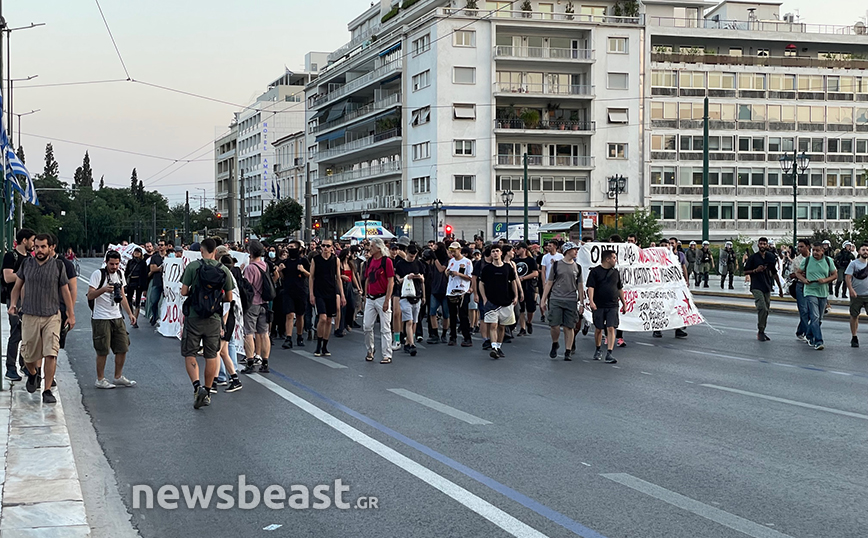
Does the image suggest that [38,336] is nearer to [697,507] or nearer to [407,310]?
[407,310]

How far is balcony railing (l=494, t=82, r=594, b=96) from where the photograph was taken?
211 ft

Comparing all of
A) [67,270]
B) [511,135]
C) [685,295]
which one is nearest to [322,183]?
[511,135]

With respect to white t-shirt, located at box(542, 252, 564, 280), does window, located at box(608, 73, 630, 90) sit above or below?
above

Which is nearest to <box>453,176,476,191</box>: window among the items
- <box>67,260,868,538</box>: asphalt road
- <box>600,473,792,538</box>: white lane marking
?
<box>67,260,868,538</box>: asphalt road

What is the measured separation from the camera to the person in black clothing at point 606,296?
1370 centimetres

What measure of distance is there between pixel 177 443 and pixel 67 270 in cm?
325

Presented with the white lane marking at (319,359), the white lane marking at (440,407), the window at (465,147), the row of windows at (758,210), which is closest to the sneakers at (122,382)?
the white lane marking at (319,359)

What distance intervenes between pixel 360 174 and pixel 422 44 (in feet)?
46.7

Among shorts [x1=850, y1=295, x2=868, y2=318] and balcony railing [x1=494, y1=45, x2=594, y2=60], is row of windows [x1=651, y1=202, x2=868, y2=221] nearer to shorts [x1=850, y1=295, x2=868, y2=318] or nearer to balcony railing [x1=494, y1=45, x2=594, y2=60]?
balcony railing [x1=494, y1=45, x2=594, y2=60]

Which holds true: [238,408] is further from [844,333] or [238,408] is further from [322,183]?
[322,183]

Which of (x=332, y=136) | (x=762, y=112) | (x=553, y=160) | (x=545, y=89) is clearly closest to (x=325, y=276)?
(x=553, y=160)

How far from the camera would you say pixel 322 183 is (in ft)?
274

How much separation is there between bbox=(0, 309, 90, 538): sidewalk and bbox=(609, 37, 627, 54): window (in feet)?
202

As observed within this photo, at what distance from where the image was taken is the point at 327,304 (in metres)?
14.6
